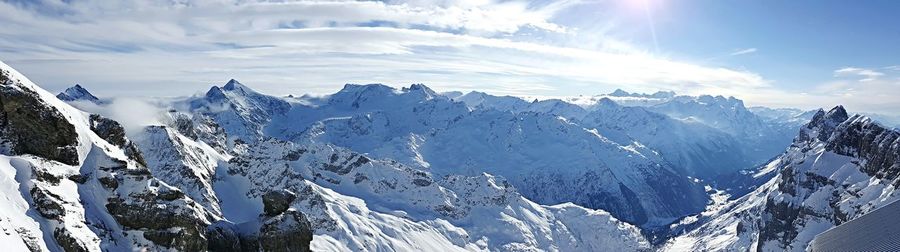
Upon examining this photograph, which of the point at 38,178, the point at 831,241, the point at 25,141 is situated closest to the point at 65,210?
the point at 38,178

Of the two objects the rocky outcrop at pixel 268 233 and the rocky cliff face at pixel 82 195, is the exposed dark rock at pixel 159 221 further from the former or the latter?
the rocky outcrop at pixel 268 233

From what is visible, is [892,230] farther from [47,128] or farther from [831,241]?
[47,128]

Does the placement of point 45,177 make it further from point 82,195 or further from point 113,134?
point 113,134

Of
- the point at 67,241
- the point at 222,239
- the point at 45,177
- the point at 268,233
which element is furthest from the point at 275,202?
the point at 45,177

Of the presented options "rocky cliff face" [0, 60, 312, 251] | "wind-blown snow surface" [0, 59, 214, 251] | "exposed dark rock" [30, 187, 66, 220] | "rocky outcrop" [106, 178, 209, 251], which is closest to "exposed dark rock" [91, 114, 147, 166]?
"wind-blown snow surface" [0, 59, 214, 251]

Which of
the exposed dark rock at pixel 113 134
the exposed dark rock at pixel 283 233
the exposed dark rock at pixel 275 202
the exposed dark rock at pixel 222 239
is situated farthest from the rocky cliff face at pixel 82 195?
the exposed dark rock at pixel 113 134

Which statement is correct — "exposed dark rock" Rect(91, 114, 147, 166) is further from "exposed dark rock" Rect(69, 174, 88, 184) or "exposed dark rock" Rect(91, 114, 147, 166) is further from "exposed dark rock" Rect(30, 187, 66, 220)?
"exposed dark rock" Rect(30, 187, 66, 220)
